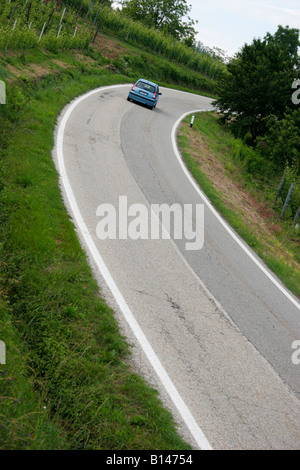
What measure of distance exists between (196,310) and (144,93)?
19696 millimetres

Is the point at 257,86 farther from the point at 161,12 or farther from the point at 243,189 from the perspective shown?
the point at 161,12

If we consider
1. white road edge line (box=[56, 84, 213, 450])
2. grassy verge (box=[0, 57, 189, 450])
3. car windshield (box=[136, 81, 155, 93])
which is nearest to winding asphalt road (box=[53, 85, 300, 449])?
white road edge line (box=[56, 84, 213, 450])

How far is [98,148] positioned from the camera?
643 inches

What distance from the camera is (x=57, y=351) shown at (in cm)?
636

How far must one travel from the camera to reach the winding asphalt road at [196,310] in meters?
6.47

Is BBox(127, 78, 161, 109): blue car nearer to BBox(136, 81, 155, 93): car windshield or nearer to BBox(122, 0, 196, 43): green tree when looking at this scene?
BBox(136, 81, 155, 93): car windshield

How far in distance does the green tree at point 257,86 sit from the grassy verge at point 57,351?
23.2 meters

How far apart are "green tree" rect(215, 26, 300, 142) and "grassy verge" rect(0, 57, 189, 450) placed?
23.2 metres

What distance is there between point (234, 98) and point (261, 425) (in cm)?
2853

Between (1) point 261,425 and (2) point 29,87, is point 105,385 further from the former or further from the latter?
(2) point 29,87

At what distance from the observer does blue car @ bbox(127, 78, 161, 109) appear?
26094 millimetres

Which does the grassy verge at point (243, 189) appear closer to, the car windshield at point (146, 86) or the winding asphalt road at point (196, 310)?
the winding asphalt road at point (196, 310)

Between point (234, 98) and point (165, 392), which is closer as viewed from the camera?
point (165, 392)
